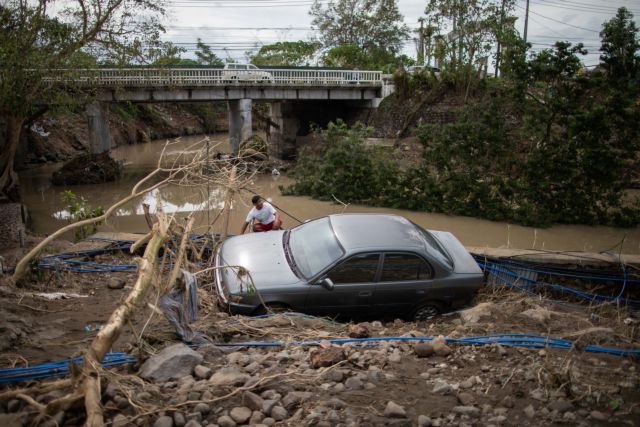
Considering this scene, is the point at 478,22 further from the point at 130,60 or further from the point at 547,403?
the point at 547,403

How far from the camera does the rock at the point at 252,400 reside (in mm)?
4156

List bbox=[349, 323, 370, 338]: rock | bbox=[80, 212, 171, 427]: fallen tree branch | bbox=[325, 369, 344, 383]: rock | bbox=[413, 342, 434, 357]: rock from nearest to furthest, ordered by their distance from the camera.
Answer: bbox=[80, 212, 171, 427]: fallen tree branch, bbox=[325, 369, 344, 383]: rock, bbox=[413, 342, 434, 357]: rock, bbox=[349, 323, 370, 338]: rock

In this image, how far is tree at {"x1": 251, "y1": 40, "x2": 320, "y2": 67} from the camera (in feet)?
152

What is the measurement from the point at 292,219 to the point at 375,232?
8.87 meters

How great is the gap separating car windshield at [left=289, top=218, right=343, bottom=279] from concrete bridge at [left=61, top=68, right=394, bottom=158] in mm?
15885

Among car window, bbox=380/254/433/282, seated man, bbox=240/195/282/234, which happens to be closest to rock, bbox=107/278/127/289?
seated man, bbox=240/195/282/234

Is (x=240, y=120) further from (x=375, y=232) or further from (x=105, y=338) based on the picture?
(x=105, y=338)

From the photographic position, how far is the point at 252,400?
418 centimetres

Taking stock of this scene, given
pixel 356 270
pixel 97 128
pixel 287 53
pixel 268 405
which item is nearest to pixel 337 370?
pixel 268 405

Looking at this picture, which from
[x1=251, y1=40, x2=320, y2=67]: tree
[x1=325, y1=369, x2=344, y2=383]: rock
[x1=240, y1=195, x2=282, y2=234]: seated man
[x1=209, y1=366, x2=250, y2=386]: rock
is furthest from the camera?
[x1=251, y1=40, x2=320, y2=67]: tree

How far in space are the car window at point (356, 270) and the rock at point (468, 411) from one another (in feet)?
9.18

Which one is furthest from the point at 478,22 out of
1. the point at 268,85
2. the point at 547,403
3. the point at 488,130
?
the point at 547,403

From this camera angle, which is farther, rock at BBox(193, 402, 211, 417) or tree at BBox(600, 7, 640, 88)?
tree at BBox(600, 7, 640, 88)

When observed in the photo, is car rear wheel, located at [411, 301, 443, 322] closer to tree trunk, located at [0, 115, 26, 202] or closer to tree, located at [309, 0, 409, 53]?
tree trunk, located at [0, 115, 26, 202]
